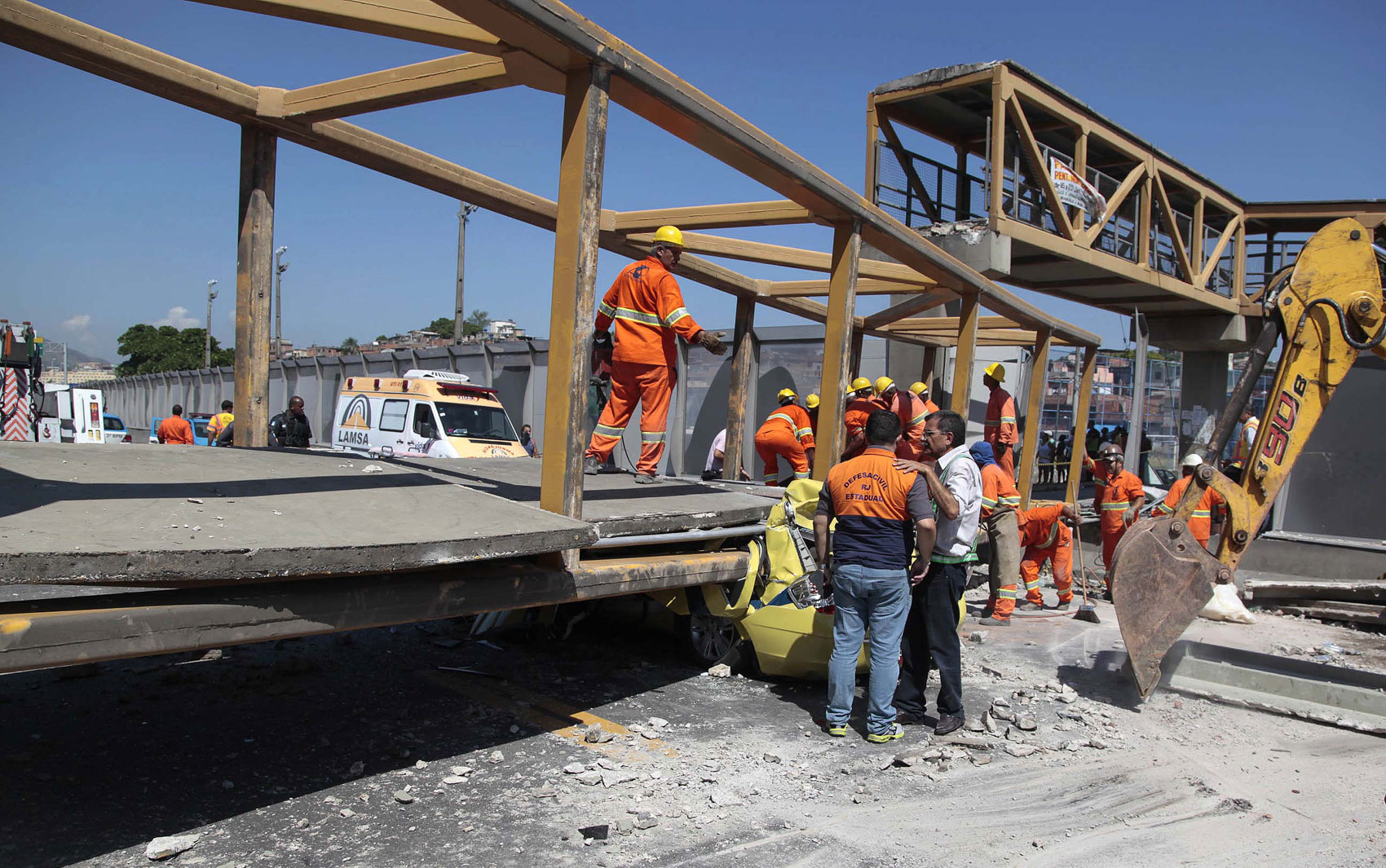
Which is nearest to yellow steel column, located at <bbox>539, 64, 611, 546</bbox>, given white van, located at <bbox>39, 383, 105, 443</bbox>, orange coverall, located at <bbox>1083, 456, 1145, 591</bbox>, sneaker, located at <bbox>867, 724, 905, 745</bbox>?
sneaker, located at <bbox>867, 724, 905, 745</bbox>

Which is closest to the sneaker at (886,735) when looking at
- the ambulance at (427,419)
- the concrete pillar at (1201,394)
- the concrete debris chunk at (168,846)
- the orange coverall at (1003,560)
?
the concrete debris chunk at (168,846)

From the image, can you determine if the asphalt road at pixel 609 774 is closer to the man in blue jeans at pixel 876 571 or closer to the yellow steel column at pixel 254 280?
the man in blue jeans at pixel 876 571

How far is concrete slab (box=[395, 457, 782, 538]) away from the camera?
4539mm

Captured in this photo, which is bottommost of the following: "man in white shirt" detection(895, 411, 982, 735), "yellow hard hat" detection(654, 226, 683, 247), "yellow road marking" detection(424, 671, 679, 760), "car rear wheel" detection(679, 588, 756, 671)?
"yellow road marking" detection(424, 671, 679, 760)

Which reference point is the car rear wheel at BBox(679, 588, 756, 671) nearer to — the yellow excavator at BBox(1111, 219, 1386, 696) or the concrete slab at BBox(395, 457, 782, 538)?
the concrete slab at BBox(395, 457, 782, 538)

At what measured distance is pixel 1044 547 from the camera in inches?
340

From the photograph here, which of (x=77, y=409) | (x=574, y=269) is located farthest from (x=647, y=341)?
(x=77, y=409)

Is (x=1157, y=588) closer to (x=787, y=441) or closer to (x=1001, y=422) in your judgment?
(x=787, y=441)

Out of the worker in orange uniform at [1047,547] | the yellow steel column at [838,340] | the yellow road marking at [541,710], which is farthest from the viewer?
the worker in orange uniform at [1047,547]

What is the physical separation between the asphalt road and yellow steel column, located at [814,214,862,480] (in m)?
1.77

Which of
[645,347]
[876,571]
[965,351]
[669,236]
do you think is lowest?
[876,571]

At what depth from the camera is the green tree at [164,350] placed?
211 feet

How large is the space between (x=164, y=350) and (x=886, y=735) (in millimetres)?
73282

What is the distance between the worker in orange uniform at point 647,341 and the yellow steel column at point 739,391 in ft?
8.67
